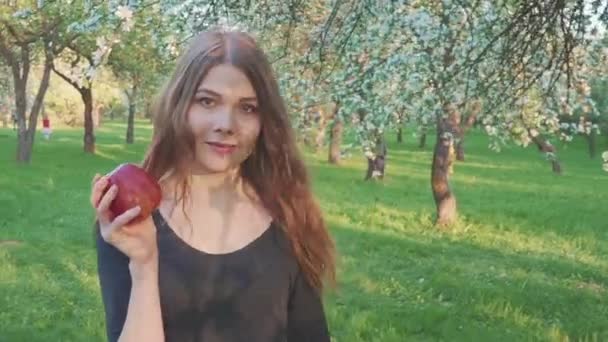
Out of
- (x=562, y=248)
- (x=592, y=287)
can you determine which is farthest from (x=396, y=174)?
(x=592, y=287)

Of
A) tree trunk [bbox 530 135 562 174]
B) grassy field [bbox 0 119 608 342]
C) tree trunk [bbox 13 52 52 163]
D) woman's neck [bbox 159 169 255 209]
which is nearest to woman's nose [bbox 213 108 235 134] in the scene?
woman's neck [bbox 159 169 255 209]

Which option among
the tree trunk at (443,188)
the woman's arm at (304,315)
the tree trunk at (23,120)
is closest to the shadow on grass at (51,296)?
the woman's arm at (304,315)

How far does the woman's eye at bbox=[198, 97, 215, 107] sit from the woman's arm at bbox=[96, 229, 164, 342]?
1.27ft

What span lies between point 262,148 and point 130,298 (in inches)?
22.2

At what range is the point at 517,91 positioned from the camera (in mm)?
6941

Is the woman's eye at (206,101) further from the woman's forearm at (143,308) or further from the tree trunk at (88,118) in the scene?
the tree trunk at (88,118)

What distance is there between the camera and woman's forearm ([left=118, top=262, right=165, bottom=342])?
178 cm

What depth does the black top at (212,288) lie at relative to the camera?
1.91 meters

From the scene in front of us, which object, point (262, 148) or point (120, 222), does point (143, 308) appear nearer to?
point (120, 222)

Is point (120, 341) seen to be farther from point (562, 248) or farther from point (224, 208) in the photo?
point (562, 248)

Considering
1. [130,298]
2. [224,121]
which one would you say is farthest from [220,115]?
[130,298]

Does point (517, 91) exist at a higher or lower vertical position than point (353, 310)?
higher

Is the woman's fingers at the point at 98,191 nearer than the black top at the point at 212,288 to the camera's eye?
Yes

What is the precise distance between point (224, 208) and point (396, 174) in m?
22.9
